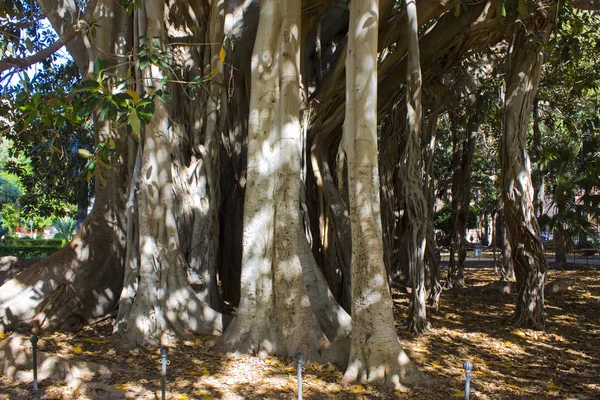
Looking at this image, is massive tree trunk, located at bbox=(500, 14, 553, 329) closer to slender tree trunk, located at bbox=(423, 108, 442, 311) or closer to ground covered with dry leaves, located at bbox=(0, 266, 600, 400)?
ground covered with dry leaves, located at bbox=(0, 266, 600, 400)

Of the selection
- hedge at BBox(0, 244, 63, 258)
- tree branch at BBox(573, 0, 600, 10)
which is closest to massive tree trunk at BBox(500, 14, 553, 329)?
tree branch at BBox(573, 0, 600, 10)

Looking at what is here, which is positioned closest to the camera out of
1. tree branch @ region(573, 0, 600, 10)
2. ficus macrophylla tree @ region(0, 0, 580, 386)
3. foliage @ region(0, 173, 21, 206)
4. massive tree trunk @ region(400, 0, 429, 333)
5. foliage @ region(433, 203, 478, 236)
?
ficus macrophylla tree @ region(0, 0, 580, 386)

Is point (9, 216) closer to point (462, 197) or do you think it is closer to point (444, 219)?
point (444, 219)

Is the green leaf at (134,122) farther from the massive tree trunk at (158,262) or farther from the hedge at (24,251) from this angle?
the hedge at (24,251)

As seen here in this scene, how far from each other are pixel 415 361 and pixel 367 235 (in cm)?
172

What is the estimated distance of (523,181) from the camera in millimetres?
8164

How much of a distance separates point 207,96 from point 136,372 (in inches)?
149

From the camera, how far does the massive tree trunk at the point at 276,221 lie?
6.30 meters

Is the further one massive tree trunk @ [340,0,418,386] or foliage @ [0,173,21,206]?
foliage @ [0,173,21,206]

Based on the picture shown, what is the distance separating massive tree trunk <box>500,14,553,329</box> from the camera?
8.08 meters

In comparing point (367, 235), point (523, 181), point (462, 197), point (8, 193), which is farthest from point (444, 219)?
point (8, 193)

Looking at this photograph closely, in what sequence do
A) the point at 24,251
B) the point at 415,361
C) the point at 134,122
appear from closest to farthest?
the point at 134,122
the point at 415,361
the point at 24,251

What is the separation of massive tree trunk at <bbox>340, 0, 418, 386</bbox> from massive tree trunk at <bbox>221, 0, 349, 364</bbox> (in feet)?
2.42

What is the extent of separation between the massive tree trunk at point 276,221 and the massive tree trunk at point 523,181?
2.88 meters
